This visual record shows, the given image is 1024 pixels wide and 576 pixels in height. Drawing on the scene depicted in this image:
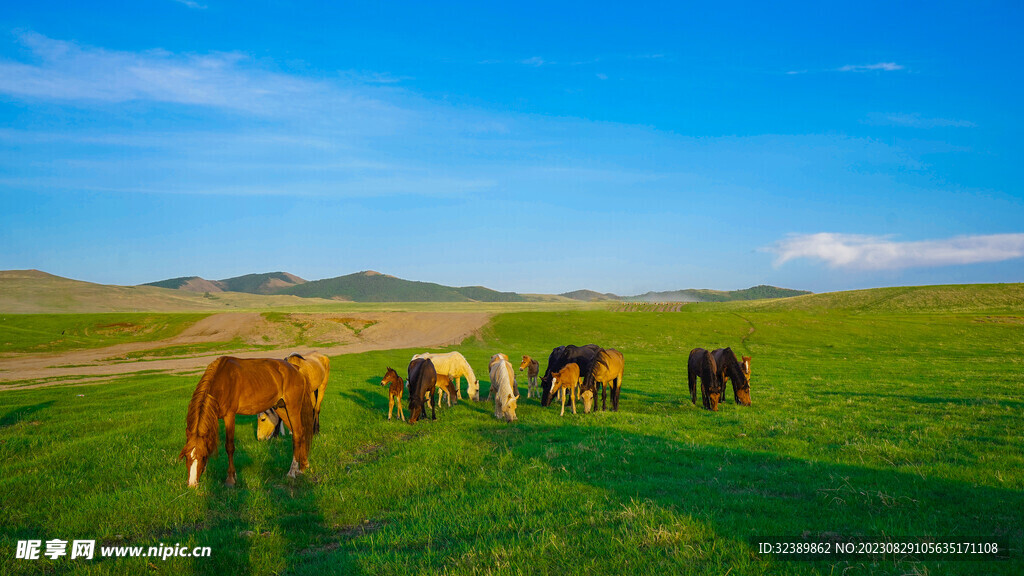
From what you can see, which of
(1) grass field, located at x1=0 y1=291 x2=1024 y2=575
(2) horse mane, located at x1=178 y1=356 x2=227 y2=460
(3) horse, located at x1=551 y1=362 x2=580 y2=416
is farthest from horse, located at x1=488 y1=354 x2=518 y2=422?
(2) horse mane, located at x1=178 y1=356 x2=227 y2=460

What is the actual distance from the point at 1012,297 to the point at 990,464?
115 m

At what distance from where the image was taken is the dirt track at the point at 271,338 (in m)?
35.6

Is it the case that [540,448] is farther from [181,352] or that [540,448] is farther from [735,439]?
[181,352]

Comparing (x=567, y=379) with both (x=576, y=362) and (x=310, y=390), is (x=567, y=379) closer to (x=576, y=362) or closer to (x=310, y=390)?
(x=576, y=362)

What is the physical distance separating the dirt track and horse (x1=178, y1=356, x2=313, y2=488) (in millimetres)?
29282

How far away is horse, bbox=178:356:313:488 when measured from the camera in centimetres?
802

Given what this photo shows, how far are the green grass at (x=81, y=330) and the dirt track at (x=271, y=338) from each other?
3.07 meters

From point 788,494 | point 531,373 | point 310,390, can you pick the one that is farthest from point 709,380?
point 310,390

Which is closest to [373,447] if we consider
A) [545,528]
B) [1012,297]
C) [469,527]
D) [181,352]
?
[469,527]

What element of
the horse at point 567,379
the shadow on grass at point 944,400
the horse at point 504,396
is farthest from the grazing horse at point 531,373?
the shadow on grass at point 944,400

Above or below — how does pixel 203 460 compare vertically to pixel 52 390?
above

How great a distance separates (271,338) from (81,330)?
81.6 feet

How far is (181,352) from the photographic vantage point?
48.0m

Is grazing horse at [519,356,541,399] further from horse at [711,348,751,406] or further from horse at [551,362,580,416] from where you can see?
horse at [711,348,751,406]
